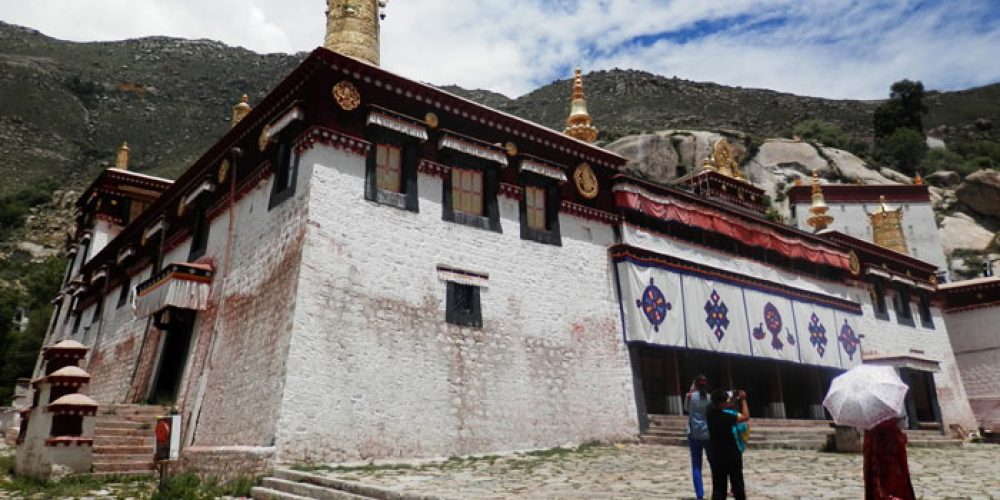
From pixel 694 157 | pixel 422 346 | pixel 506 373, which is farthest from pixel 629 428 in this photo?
pixel 694 157

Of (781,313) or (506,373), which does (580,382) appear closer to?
(506,373)

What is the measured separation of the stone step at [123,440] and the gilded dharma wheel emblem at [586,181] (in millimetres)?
10432

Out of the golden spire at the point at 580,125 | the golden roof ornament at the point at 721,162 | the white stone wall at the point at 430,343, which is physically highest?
the golden roof ornament at the point at 721,162

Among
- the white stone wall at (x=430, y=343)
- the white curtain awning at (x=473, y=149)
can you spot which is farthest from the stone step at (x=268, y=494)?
the white curtain awning at (x=473, y=149)

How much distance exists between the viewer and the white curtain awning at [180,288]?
14.3 meters

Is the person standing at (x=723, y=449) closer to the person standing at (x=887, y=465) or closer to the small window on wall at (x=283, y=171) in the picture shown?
the person standing at (x=887, y=465)

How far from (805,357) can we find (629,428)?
798 cm

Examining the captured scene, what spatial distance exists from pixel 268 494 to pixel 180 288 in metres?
6.98

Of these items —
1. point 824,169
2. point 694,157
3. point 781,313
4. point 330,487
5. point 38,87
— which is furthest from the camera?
point 38,87

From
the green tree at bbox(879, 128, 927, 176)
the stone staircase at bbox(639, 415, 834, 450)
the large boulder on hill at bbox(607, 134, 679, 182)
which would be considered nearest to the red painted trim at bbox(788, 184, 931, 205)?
the large boulder on hill at bbox(607, 134, 679, 182)

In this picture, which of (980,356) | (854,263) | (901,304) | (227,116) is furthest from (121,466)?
(227,116)

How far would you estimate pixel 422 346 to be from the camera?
12.3 meters

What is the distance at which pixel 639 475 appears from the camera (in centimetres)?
964

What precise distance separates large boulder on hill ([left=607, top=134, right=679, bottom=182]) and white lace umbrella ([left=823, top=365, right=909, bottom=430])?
3756 cm
